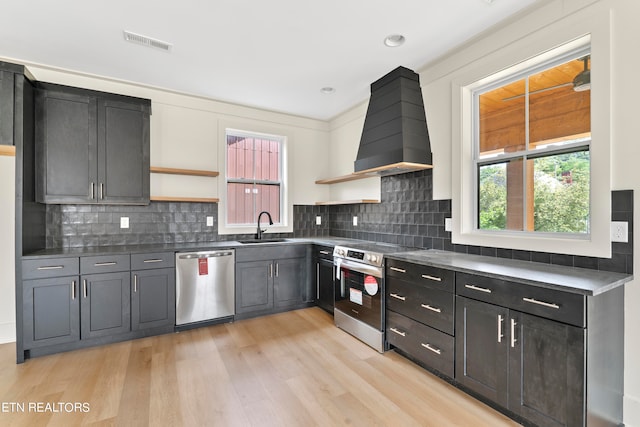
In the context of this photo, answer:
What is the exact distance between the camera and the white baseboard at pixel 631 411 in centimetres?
177

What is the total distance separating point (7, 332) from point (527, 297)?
4657 mm

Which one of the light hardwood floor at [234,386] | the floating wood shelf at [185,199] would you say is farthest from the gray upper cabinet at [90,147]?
the light hardwood floor at [234,386]

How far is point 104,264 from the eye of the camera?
9.64 ft

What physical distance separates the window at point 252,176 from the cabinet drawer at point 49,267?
1827 millimetres

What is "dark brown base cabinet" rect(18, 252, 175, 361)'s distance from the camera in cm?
270

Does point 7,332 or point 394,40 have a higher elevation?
point 394,40

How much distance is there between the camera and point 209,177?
13.3 ft

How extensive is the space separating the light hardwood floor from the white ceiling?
2861mm

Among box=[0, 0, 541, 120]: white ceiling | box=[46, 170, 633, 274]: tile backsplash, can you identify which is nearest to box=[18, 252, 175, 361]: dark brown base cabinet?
box=[46, 170, 633, 274]: tile backsplash

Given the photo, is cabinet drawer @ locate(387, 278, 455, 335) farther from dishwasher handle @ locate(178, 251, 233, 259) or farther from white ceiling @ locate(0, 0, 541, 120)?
white ceiling @ locate(0, 0, 541, 120)

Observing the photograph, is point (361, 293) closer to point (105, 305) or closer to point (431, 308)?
point (431, 308)

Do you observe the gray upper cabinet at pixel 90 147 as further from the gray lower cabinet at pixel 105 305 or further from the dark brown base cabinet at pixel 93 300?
the gray lower cabinet at pixel 105 305

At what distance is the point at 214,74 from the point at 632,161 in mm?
3650

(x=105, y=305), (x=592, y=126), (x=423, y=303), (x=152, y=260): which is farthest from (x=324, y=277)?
(x=592, y=126)
